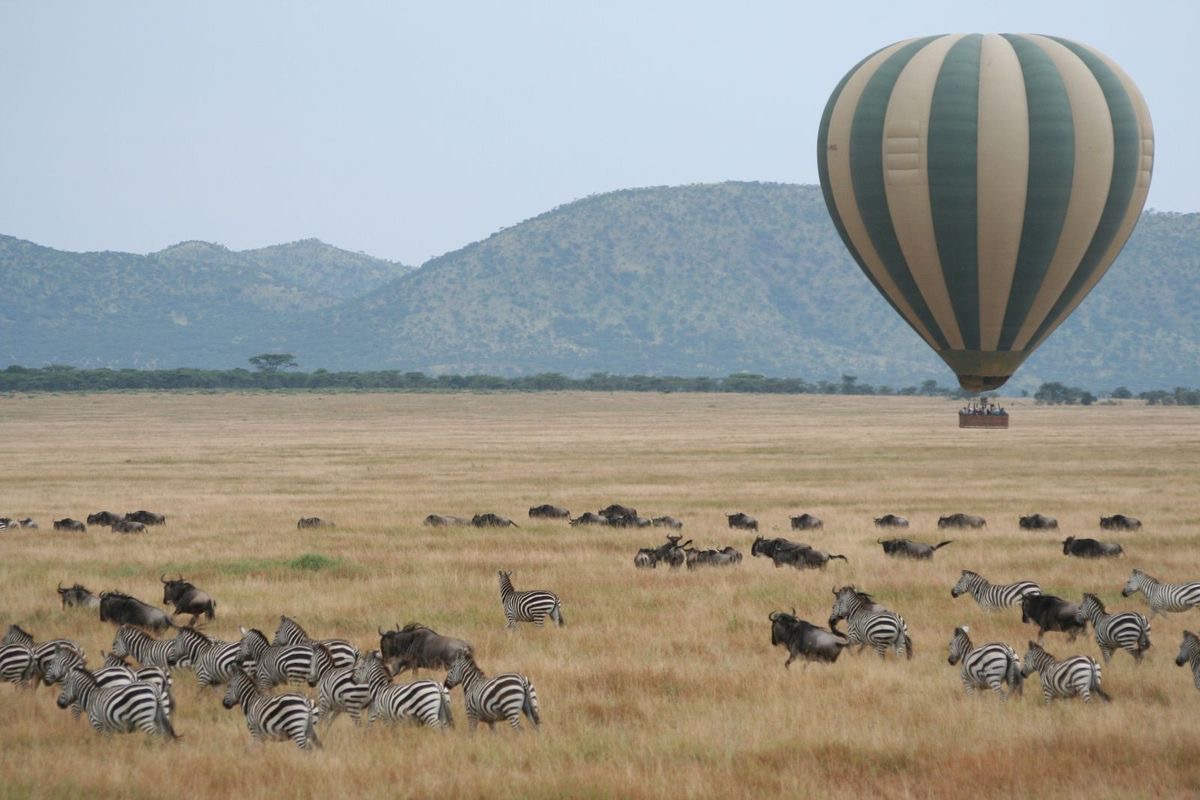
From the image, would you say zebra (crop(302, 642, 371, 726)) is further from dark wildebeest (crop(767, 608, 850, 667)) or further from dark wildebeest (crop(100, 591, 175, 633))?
dark wildebeest (crop(767, 608, 850, 667))

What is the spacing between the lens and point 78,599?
21297mm

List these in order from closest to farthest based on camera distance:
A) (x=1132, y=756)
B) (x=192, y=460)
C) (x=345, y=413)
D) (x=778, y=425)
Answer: (x=1132, y=756) < (x=192, y=460) < (x=778, y=425) < (x=345, y=413)

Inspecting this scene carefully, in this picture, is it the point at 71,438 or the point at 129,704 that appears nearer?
the point at 129,704

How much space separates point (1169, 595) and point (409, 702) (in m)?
12.1

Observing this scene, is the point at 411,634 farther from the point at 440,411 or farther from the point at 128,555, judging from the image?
the point at 440,411

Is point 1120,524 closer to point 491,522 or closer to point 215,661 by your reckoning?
point 491,522

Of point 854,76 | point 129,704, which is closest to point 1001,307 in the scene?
point 854,76

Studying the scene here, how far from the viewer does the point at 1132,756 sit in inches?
518

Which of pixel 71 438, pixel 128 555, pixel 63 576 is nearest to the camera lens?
pixel 63 576

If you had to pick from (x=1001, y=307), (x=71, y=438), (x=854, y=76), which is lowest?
(x=71, y=438)

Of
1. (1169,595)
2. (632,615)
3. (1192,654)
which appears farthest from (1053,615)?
(632,615)

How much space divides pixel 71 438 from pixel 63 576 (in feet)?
201

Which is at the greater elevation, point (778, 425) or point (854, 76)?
point (854, 76)

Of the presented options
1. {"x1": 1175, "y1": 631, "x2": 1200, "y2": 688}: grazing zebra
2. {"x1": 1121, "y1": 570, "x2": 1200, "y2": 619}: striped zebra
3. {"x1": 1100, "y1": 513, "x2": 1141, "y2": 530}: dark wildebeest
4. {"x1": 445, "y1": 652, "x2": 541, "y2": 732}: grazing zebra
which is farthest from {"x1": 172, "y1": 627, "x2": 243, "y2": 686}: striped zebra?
{"x1": 1100, "y1": 513, "x2": 1141, "y2": 530}: dark wildebeest
